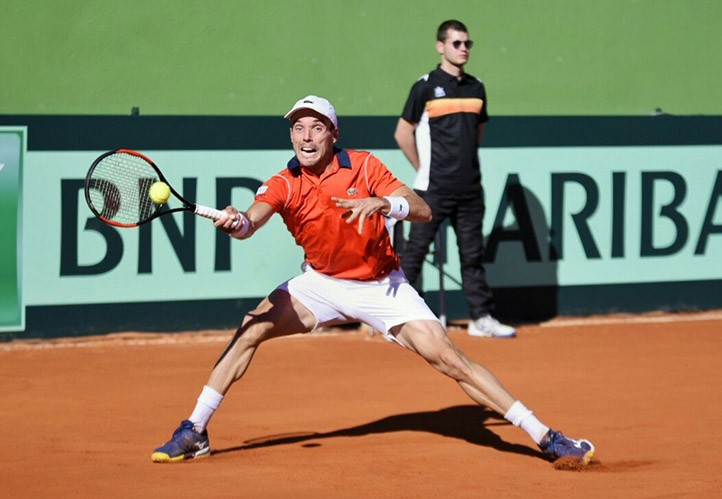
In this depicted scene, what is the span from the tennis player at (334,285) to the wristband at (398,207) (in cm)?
12

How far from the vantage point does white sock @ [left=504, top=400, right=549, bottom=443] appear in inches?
246

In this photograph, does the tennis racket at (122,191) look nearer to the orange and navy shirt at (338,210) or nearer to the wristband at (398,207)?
the orange and navy shirt at (338,210)

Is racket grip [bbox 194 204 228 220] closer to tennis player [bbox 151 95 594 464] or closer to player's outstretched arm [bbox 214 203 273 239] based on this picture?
player's outstretched arm [bbox 214 203 273 239]

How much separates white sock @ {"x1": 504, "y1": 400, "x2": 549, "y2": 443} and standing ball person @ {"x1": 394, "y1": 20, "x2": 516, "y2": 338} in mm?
3809

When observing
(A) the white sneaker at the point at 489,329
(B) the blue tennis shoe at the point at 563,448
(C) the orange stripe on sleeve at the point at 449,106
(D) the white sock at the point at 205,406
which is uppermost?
(C) the orange stripe on sleeve at the point at 449,106

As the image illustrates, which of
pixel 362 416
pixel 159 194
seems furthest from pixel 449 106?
pixel 159 194

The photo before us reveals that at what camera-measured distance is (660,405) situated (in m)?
8.04

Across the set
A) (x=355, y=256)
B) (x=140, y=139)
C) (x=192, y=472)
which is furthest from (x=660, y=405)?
(x=140, y=139)

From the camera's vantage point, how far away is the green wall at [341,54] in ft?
36.9

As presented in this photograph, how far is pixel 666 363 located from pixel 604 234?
2.06m

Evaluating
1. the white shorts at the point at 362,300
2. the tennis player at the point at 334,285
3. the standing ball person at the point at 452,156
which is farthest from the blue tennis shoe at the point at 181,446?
the standing ball person at the point at 452,156

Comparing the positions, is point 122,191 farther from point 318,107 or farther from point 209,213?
point 318,107

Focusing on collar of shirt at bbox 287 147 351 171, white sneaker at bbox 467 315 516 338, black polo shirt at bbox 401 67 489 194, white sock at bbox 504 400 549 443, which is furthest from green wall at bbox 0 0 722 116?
white sock at bbox 504 400 549 443

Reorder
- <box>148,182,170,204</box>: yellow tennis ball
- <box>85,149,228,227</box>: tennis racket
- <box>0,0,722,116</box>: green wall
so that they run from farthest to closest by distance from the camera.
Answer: <box>0,0,722,116</box>: green wall < <box>85,149,228,227</box>: tennis racket < <box>148,182,170,204</box>: yellow tennis ball
